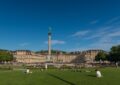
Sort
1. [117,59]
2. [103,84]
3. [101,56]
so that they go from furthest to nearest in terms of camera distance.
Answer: [101,56] < [117,59] < [103,84]

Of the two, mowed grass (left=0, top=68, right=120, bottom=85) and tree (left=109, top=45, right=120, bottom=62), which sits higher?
tree (left=109, top=45, right=120, bottom=62)

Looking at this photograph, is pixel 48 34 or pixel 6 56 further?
pixel 6 56

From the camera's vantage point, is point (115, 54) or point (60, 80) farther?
point (115, 54)

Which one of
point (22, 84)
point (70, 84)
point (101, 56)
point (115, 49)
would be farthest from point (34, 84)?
point (101, 56)

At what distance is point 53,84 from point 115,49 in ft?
358

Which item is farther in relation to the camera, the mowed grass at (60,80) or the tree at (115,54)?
the tree at (115,54)

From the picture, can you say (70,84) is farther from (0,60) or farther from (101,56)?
(101,56)

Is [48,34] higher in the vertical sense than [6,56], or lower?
higher

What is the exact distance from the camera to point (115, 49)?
12700cm

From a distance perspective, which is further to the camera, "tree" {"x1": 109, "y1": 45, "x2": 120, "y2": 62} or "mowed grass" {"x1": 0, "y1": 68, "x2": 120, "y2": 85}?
"tree" {"x1": 109, "y1": 45, "x2": 120, "y2": 62}

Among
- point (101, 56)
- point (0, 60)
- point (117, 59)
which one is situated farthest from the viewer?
point (101, 56)

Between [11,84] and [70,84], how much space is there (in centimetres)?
470

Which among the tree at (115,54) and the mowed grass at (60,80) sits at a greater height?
the tree at (115,54)

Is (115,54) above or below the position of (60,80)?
above
